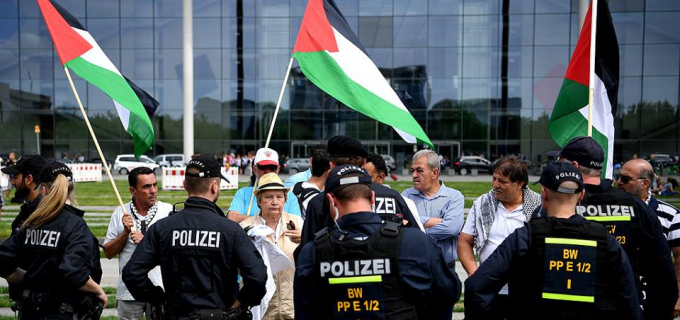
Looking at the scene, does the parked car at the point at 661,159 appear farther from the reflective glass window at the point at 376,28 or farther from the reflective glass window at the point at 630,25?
the reflective glass window at the point at 376,28

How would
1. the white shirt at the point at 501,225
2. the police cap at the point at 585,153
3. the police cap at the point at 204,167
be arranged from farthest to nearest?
the white shirt at the point at 501,225 < the police cap at the point at 585,153 < the police cap at the point at 204,167

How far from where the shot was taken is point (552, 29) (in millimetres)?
41125

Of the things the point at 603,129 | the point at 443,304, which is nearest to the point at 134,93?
the point at 443,304

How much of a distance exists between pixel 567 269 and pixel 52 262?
3.19 metres

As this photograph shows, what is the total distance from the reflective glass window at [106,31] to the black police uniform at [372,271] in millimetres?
44345

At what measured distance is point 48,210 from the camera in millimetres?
3766

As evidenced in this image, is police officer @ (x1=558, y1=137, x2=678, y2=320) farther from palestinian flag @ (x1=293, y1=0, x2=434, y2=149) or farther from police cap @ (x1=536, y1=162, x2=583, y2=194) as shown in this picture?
palestinian flag @ (x1=293, y1=0, x2=434, y2=149)

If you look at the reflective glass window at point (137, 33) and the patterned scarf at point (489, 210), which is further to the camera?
the reflective glass window at point (137, 33)

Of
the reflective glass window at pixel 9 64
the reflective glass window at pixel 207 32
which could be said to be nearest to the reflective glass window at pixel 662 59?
the reflective glass window at pixel 207 32

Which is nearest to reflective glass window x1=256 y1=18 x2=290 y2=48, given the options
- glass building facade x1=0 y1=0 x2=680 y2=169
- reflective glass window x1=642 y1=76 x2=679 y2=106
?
glass building facade x1=0 y1=0 x2=680 y2=169

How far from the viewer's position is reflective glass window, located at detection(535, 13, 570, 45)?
40.8 meters

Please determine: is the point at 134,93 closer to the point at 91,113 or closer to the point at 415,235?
the point at 415,235

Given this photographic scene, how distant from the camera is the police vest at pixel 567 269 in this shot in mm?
3055

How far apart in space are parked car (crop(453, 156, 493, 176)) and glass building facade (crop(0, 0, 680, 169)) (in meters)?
2.43
